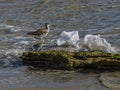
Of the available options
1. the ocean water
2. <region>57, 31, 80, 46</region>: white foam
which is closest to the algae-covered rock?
the ocean water

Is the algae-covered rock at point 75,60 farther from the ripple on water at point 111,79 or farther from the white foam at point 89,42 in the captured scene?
the white foam at point 89,42

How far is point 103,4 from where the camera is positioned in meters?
18.8

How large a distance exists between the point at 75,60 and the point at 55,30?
17.2 feet

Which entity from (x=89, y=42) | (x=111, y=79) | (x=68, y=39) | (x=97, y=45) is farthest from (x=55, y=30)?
(x=111, y=79)

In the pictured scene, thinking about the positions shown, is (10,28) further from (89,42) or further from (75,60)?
(75,60)

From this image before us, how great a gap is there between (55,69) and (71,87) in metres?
1.43

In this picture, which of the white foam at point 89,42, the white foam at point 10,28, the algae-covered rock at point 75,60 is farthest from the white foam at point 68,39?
the white foam at point 10,28

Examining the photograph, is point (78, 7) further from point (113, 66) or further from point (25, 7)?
point (113, 66)

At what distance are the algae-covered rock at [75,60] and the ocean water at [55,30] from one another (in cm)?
21

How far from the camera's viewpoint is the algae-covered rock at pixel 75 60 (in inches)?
346

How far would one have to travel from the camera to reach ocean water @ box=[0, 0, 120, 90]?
830 cm

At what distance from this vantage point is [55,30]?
46.4 feet

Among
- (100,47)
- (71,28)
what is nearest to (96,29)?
(71,28)

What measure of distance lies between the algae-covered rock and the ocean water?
0.70 ft
